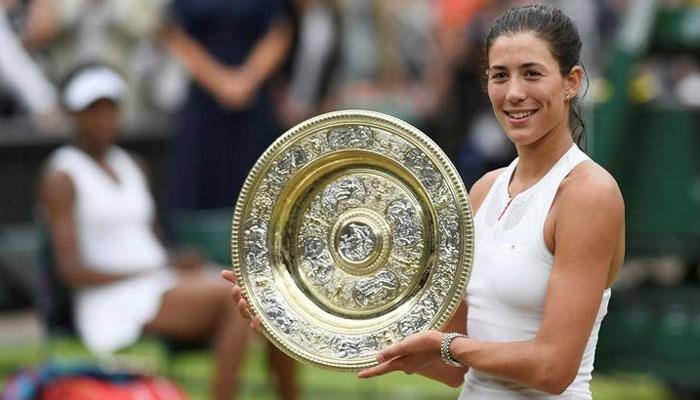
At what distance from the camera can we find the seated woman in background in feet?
20.8

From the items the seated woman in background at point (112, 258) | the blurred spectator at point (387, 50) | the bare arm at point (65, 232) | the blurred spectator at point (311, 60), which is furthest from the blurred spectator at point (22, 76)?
the bare arm at point (65, 232)

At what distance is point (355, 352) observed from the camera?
3.26 metres

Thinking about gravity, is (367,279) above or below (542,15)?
below

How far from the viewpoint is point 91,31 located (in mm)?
10781

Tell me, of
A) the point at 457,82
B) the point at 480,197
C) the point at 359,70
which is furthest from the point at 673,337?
the point at 359,70

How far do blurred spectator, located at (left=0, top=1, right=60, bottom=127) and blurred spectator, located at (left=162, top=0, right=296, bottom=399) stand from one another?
1.59m

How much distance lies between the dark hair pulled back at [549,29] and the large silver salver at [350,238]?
27cm

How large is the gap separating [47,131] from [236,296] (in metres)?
6.16

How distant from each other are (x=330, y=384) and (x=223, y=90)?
1527 millimetres

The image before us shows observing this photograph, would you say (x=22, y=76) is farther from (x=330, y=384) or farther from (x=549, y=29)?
(x=549, y=29)

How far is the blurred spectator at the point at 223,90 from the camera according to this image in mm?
8164

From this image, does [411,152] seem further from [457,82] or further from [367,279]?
[457,82]

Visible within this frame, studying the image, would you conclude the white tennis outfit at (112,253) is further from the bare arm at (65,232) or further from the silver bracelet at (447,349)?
the silver bracelet at (447,349)

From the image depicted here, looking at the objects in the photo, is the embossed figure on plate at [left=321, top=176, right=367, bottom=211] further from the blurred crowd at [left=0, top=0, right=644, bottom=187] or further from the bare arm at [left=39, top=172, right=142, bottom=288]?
the blurred crowd at [left=0, top=0, right=644, bottom=187]
